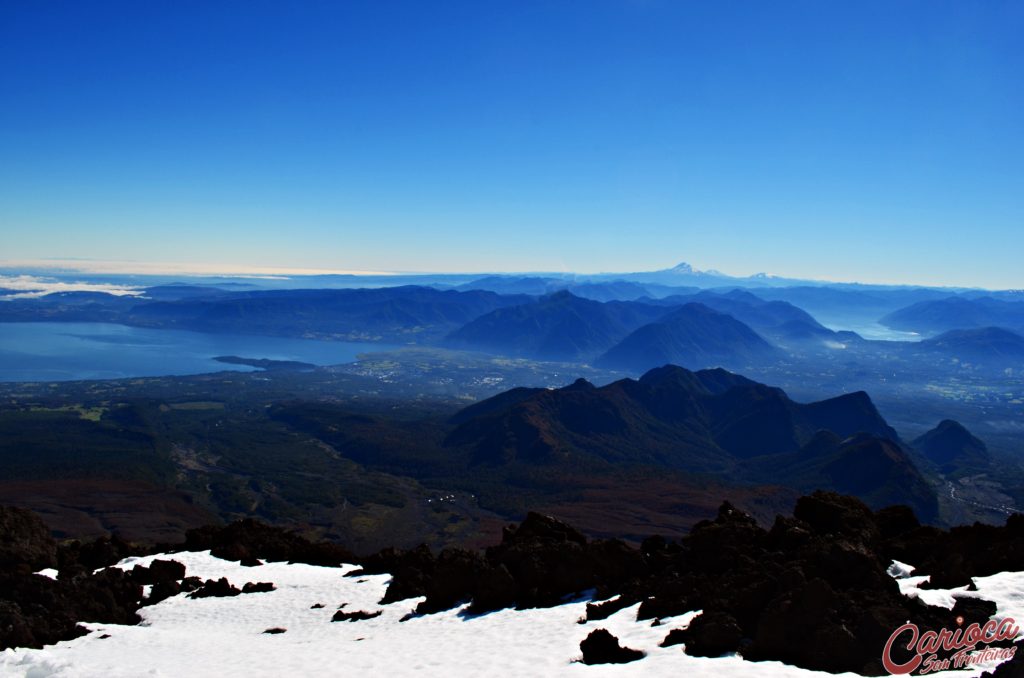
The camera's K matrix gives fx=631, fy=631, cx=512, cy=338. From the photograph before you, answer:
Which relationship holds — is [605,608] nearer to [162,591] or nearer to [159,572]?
[162,591]

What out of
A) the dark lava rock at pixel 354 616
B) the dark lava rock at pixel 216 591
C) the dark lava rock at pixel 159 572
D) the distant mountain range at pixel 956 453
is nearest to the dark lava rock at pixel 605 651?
the dark lava rock at pixel 354 616

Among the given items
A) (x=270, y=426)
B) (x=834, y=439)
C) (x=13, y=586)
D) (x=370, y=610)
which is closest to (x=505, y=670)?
(x=370, y=610)

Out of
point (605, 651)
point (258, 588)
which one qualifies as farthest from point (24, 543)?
point (605, 651)

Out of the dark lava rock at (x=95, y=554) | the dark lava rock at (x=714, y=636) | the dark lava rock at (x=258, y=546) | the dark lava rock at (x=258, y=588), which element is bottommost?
the dark lava rock at (x=258, y=546)

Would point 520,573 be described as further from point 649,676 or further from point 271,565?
point 271,565

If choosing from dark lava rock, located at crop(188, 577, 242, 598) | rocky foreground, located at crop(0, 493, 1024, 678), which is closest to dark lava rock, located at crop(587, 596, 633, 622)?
rocky foreground, located at crop(0, 493, 1024, 678)

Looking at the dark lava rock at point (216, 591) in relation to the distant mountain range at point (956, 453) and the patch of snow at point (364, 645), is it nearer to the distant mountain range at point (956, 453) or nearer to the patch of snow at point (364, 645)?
the patch of snow at point (364, 645)
